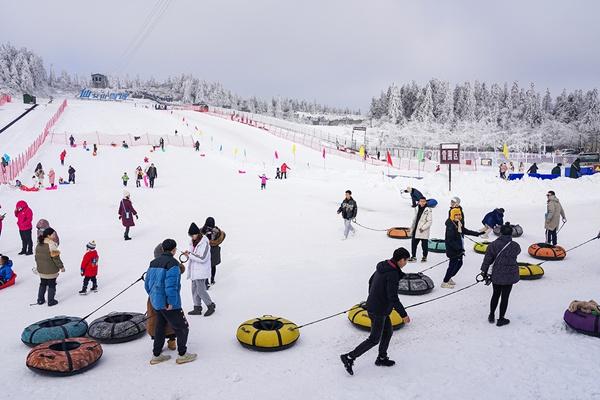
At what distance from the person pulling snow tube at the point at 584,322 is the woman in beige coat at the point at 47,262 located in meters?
9.84

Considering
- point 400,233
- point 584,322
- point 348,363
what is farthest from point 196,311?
point 400,233

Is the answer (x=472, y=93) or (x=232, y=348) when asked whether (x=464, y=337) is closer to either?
(x=232, y=348)

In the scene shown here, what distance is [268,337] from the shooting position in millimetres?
7035

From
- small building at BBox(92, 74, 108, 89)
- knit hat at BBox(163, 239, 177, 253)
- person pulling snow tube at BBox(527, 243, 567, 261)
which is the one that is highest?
small building at BBox(92, 74, 108, 89)

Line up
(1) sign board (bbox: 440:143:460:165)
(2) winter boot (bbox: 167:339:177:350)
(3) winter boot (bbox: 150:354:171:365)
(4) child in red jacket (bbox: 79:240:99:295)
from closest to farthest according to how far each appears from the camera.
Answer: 1. (3) winter boot (bbox: 150:354:171:365)
2. (2) winter boot (bbox: 167:339:177:350)
3. (4) child in red jacket (bbox: 79:240:99:295)
4. (1) sign board (bbox: 440:143:460:165)

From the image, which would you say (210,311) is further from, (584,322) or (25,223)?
(25,223)

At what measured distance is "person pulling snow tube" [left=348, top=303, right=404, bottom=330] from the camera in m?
7.61

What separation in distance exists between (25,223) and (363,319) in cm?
1162

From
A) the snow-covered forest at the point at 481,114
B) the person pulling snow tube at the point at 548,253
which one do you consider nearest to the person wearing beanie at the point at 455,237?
the person pulling snow tube at the point at 548,253

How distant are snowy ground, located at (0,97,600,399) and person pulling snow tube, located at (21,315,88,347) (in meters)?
0.29

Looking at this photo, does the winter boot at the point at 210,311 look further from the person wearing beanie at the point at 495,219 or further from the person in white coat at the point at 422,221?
the person wearing beanie at the point at 495,219

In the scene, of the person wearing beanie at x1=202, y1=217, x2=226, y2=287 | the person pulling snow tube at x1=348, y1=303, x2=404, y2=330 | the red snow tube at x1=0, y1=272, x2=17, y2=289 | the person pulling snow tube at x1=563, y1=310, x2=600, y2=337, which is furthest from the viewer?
the red snow tube at x1=0, y1=272, x2=17, y2=289

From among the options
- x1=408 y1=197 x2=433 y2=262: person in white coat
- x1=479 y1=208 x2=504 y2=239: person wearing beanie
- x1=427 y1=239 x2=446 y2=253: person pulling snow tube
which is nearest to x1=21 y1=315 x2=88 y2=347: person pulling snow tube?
x1=408 y1=197 x2=433 y2=262: person in white coat

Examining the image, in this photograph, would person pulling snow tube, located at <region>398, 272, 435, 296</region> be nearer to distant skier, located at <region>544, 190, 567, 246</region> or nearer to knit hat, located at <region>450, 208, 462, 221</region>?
knit hat, located at <region>450, 208, 462, 221</region>
